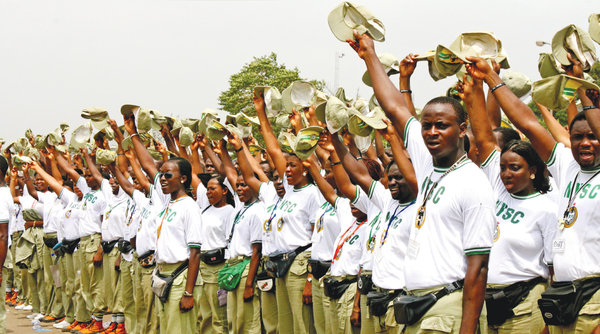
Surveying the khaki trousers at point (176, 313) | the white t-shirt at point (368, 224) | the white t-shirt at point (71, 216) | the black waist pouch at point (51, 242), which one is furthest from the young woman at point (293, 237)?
the black waist pouch at point (51, 242)

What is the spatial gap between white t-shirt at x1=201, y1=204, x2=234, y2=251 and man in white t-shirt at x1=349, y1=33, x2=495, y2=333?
4.62 metres

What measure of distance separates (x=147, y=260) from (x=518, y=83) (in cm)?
503

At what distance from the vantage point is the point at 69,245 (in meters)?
11.2

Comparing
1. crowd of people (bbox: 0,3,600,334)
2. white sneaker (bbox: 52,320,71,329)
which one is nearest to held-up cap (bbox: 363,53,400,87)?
crowd of people (bbox: 0,3,600,334)

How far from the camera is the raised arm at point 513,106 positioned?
4.04 metres

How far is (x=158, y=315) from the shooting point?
7719 millimetres

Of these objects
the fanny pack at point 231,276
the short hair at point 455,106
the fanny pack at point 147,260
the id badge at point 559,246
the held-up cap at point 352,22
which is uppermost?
the held-up cap at point 352,22

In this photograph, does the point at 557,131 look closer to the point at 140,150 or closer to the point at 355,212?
the point at 355,212

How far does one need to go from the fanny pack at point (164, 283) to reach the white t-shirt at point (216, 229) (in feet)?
2.62

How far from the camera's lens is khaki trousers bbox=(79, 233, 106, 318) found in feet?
34.5

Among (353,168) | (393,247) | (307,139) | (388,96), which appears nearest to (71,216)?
(307,139)

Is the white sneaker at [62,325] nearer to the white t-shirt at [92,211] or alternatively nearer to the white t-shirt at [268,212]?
the white t-shirt at [92,211]

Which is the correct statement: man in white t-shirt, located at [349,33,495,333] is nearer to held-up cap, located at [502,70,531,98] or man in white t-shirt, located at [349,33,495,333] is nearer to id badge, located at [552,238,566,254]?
id badge, located at [552,238,566,254]

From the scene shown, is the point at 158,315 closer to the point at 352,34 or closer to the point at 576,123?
the point at 352,34
